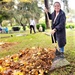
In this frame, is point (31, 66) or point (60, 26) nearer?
point (31, 66)

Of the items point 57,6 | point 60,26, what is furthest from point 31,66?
point 57,6

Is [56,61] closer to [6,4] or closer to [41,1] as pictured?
[6,4]

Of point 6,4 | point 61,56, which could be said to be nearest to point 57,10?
point 61,56

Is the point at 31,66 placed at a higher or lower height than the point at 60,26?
lower

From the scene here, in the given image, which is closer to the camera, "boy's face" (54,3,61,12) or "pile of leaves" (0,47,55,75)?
"pile of leaves" (0,47,55,75)

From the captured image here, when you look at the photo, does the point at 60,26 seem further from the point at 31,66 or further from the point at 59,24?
the point at 31,66

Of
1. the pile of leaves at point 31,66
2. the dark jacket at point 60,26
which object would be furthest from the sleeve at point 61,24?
the pile of leaves at point 31,66

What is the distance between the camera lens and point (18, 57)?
6.88 m

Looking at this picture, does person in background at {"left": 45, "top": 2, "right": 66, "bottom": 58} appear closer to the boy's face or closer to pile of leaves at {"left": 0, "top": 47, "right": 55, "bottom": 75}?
the boy's face

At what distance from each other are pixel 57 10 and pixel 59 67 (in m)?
1.51

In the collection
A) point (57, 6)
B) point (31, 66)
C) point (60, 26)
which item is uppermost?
point (57, 6)

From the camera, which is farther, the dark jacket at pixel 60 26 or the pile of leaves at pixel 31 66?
the dark jacket at pixel 60 26

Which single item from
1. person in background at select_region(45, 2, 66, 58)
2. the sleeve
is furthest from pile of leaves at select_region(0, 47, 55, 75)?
the sleeve

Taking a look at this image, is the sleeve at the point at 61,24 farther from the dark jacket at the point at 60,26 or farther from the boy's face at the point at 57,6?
the boy's face at the point at 57,6
